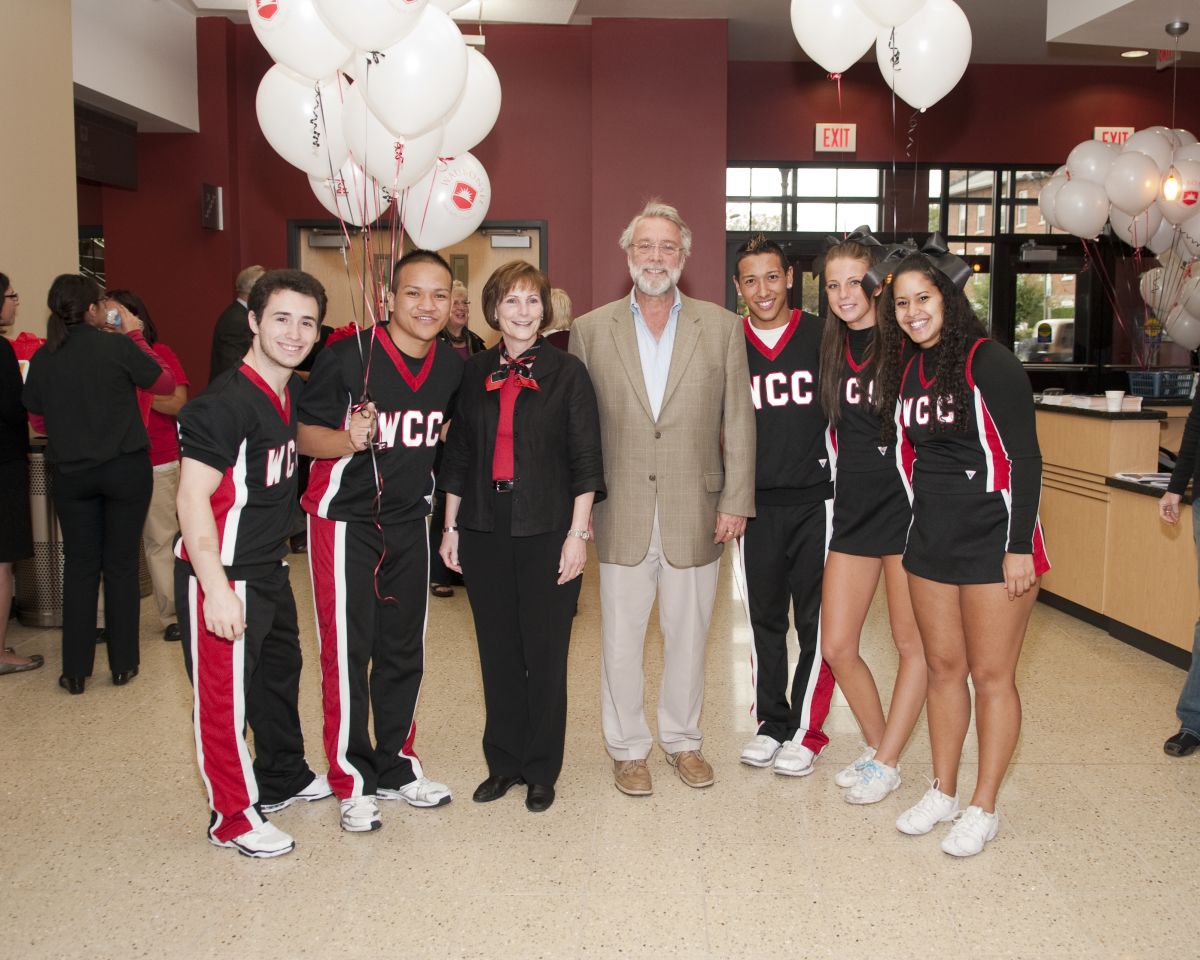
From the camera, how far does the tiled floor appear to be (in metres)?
2.50

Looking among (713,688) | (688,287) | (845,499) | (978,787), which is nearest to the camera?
(978,787)

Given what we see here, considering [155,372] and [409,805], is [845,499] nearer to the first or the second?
[409,805]

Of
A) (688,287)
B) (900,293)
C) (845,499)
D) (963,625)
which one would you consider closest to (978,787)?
(963,625)

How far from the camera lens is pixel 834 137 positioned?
959 centimetres

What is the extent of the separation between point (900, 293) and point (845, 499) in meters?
0.66

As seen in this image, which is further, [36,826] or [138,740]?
[138,740]

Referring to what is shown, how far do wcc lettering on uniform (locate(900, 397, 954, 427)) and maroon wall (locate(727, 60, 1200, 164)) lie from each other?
7312mm

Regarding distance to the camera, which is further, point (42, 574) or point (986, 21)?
point (986, 21)

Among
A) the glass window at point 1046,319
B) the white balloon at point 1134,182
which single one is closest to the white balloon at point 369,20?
the white balloon at point 1134,182

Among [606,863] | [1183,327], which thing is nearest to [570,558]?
[606,863]

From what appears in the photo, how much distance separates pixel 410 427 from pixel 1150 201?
19.8ft

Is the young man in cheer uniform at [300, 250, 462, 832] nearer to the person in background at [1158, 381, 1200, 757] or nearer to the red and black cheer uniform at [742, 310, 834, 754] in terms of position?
the red and black cheer uniform at [742, 310, 834, 754]

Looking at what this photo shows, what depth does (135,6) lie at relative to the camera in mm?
7660

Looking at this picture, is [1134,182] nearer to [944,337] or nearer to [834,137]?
[834,137]
